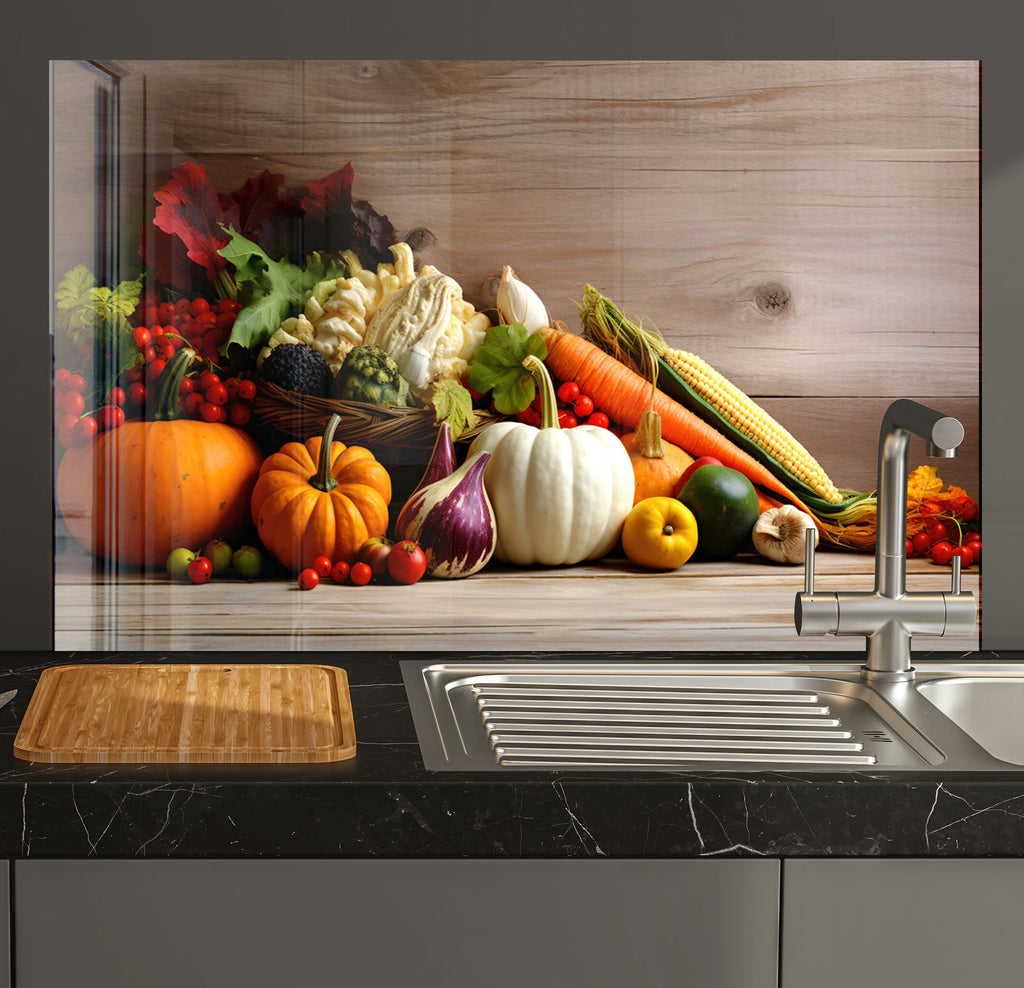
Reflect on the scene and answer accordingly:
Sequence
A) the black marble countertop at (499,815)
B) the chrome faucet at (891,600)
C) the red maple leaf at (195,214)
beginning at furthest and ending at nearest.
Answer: the red maple leaf at (195,214)
the chrome faucet at (891,600)
the black marble countertop at (499,815)


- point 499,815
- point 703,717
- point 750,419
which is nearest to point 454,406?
point 750,419

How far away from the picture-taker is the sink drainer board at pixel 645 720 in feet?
3.72

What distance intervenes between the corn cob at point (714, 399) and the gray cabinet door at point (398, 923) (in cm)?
66

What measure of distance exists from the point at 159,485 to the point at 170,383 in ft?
0.43

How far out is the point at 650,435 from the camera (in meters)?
1.57

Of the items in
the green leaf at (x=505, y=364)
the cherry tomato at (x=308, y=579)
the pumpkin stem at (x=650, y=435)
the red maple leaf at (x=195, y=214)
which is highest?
the red maple leaf at (x=195, y=214)

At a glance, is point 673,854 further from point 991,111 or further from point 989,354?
point 991,111

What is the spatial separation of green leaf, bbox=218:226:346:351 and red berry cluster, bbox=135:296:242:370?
0.05ft

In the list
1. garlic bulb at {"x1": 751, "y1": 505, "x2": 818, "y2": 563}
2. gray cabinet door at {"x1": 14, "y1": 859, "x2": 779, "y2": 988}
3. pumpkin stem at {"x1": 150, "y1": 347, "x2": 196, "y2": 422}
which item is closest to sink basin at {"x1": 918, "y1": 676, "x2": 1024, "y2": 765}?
garlic bulb at {"x1": 751, "y1": 505, "x2": 818, "y2": 563}

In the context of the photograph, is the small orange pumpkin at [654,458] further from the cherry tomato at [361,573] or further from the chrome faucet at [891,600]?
the cherry tomato at [361,573]

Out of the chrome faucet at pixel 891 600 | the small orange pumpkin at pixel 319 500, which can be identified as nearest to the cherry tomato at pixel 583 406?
the small orange pumpkin at pixel 319 500

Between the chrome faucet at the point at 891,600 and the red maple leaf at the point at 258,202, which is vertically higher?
A: the red maple leaf at the point at 258,202

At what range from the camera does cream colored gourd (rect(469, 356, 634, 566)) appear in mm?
1544

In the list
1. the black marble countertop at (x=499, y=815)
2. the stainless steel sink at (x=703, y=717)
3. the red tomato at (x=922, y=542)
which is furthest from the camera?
the red tomato at (x=922, y=542)
